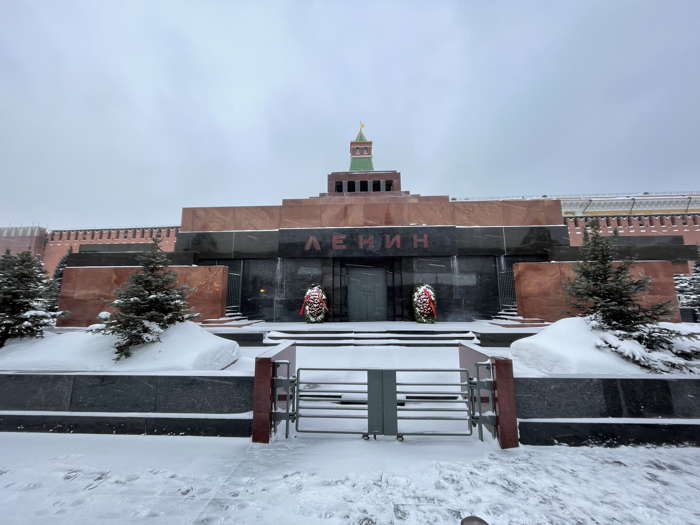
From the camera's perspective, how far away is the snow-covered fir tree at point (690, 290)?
1110cm

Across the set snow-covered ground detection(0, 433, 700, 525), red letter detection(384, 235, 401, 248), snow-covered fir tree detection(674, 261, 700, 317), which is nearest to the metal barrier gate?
snow-covered ground detection(0, 433, 700, 525)

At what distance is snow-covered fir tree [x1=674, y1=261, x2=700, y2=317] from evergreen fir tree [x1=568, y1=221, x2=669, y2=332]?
8.71 m

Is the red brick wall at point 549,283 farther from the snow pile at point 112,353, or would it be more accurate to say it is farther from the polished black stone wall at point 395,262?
the snow pile at point 112,353

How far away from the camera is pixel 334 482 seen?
3.59 metres

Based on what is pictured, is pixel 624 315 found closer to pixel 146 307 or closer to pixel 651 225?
Answer: pixel 146 307

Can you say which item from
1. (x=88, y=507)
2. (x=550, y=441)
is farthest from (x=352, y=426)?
(x=88, y=507)

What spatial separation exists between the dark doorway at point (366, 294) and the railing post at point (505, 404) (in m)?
10.4

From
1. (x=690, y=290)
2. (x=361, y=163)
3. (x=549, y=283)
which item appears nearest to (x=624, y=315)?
(x=549, y=283)

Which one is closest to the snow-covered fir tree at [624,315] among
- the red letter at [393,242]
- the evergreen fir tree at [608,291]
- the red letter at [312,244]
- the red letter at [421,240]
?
the evergreen fir tree at [608,291]

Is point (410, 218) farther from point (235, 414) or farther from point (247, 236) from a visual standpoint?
point (235, 414)

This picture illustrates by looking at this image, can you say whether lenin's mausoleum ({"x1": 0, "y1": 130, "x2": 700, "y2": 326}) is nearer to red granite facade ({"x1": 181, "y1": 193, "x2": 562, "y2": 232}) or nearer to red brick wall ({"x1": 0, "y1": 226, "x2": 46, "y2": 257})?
red granite facade ({"x1": 181, "y1": 193, "x2": 562, "y2": 232})

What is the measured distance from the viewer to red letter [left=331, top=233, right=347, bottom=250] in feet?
49.4

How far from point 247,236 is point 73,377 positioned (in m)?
11.3

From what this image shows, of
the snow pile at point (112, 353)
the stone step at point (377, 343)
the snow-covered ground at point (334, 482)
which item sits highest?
the snow pile at point (112, 353)
